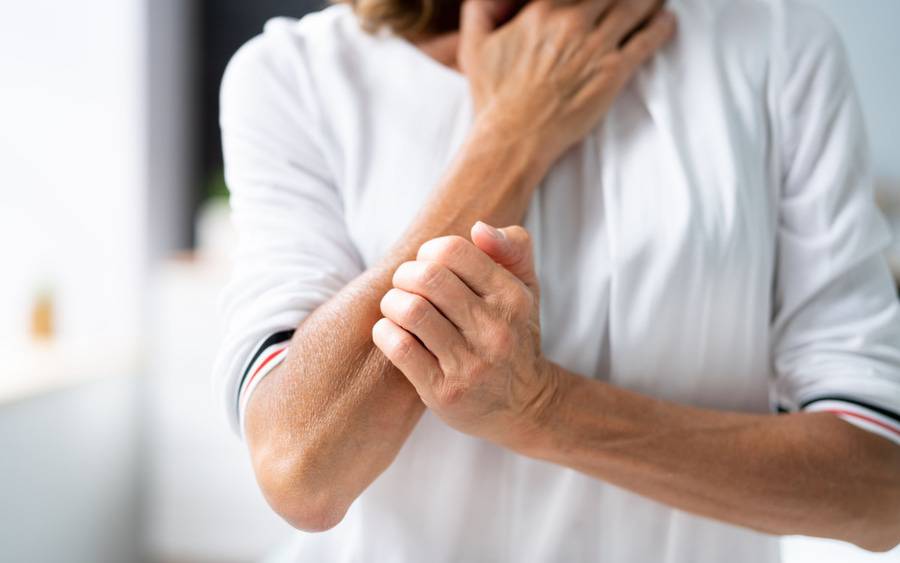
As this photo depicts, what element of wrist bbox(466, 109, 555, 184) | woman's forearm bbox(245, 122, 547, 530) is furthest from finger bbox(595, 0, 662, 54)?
woman's forearm bbox(245, 122, 547, 530)

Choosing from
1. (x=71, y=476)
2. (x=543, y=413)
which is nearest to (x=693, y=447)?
(x=543, y=413)

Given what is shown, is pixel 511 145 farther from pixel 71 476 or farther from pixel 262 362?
pixel 71 476

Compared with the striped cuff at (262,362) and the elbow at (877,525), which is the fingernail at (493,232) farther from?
the elbow at (877,525)

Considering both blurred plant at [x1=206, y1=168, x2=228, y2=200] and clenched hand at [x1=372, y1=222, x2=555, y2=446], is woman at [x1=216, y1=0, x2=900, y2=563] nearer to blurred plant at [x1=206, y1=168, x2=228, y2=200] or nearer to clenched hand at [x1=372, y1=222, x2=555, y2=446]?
clenched hand at [x1=372, y1=222, x2=555, y2=446]

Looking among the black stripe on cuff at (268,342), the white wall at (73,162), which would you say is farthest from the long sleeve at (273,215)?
the white wall at (73,162)

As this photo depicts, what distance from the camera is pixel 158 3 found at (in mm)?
2795

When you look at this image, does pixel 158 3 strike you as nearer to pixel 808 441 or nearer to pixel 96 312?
pixel 96 312

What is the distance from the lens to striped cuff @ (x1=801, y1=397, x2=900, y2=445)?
70cm

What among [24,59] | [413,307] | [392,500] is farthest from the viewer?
[24,59]

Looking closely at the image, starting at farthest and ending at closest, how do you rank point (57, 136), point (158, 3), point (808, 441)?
1. point (158, 3)
2. point (57, 136)
3. point (808, 441)

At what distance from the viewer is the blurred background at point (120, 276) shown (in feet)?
7.77

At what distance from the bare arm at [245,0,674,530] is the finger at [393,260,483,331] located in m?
0.10

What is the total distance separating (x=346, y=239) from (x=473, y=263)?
289mm

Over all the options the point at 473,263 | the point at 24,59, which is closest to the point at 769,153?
the point at 473,263
